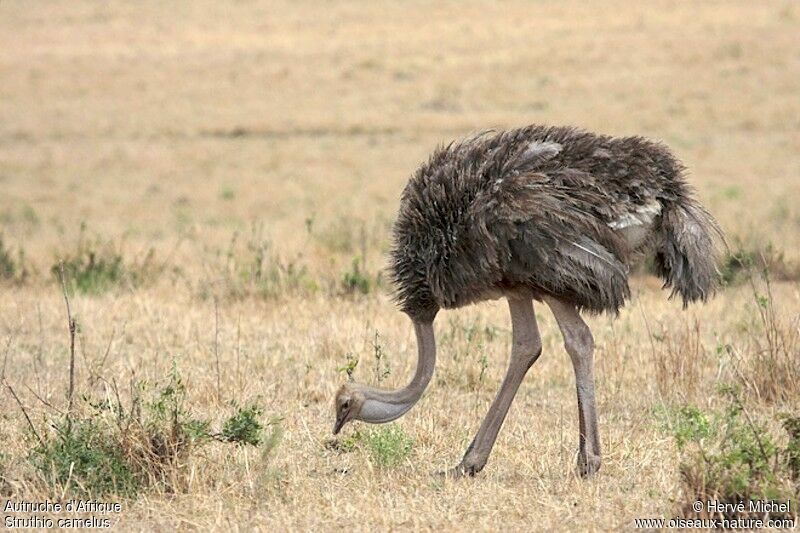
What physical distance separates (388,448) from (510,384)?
67 cm

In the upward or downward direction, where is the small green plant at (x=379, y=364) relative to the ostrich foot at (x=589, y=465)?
upward

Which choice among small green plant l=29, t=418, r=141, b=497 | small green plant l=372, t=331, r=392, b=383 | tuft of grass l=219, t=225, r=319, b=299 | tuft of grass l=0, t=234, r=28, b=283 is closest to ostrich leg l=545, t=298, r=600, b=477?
small green plant l=372, t=331, r=392, b=383

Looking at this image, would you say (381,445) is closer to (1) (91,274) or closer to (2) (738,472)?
(2) (738,472)

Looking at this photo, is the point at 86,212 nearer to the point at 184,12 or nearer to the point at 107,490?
the point at 107,490

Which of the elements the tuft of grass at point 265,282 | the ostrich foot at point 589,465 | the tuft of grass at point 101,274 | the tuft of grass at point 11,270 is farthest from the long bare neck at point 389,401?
the tuft of grass at point 11,270

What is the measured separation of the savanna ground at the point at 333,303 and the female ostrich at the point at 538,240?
37 cm

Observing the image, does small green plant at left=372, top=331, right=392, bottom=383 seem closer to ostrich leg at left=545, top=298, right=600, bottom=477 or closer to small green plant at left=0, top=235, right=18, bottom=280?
ostrich leg at left=545, top=298, right=600, bottom=477

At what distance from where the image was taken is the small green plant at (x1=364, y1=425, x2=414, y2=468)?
5.97m

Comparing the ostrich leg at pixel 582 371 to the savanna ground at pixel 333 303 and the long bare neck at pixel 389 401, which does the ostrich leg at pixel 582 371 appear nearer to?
the savanna ground at pixel 333 303

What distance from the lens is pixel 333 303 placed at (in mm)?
9961

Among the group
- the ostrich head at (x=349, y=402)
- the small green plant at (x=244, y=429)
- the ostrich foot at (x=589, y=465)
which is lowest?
the ostrich foot at (x=589, y=465)

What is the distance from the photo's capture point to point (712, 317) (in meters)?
9.72

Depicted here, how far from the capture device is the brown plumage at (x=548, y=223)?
5.73m

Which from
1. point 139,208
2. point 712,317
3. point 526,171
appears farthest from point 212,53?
point 526,171
